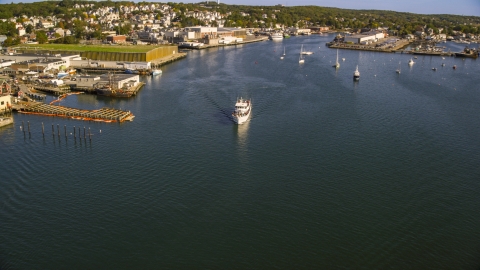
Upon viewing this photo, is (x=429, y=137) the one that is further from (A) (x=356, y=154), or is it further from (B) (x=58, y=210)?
(B) (x=58, y=210)

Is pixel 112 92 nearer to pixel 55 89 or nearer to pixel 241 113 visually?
pixel 55 89

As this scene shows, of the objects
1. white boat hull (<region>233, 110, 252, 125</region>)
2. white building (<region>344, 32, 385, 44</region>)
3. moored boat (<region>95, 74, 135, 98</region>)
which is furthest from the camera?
white building (<region>344, 32, 385, 44</region>)

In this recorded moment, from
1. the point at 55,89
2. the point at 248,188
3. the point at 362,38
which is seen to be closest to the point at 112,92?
the point at 55,89

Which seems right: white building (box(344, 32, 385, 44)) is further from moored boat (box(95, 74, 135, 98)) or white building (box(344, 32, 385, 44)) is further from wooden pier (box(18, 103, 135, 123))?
wooden pier (box(18, 103, 135, 123))

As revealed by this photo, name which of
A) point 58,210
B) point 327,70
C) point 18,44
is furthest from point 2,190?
point 18,44

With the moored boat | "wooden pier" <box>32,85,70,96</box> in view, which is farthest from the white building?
"wooden pier" <box>32,85,70,96</box>

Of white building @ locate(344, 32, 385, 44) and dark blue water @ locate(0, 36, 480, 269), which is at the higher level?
white building @ locate(344, 32, 385, 44)

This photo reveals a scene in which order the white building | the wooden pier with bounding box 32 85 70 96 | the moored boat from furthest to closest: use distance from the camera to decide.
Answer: the white building, the wooden pier with bounding box 32 85 70 96, the moored boat
